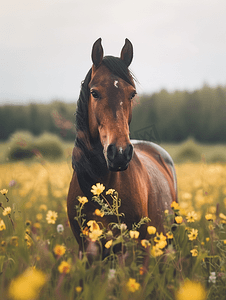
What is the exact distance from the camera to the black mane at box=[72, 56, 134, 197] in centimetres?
227

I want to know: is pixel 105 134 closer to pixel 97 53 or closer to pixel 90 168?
pixel 90 168

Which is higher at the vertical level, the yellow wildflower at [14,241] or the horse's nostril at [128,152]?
the horse's nostril at [128,152]

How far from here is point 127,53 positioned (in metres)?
2.39

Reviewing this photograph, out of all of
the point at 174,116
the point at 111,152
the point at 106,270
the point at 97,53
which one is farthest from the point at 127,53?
the point at 174,116

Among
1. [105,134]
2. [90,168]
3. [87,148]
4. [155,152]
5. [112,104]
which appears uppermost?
[112,104]

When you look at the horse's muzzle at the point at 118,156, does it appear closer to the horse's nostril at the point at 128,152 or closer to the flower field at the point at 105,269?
the horse's nostril at the point at 128,152

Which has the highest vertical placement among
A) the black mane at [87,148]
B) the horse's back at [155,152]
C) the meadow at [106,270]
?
the black mane at [87,148]

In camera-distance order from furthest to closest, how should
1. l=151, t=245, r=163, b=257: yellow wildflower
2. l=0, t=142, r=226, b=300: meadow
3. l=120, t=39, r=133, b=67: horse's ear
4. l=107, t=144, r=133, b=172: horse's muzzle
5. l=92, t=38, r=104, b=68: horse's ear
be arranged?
l=120, t=39, r=133, b=67: horse's ear, l=92, t=38, r=104, b=68: horse's ear, l=107, t=144, r=133, b=172: horse's muzzle, l=151, t=245, r=163, b=257: yellow wildflower, l=0, t=142, r=226, b=300: meadow

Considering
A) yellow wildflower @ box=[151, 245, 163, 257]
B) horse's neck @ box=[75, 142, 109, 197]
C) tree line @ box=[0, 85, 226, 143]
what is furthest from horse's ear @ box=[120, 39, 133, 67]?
tree line @ box=[0, 85, 226, 143]

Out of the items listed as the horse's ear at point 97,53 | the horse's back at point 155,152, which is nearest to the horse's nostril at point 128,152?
the horse's ear at point 97,53

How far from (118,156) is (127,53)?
1.09 metres

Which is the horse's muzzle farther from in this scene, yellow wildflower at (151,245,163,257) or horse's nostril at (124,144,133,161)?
yellow wildflower at (151,245,163,257)

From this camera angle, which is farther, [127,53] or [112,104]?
[127,53]

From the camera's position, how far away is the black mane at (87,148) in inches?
89.5
